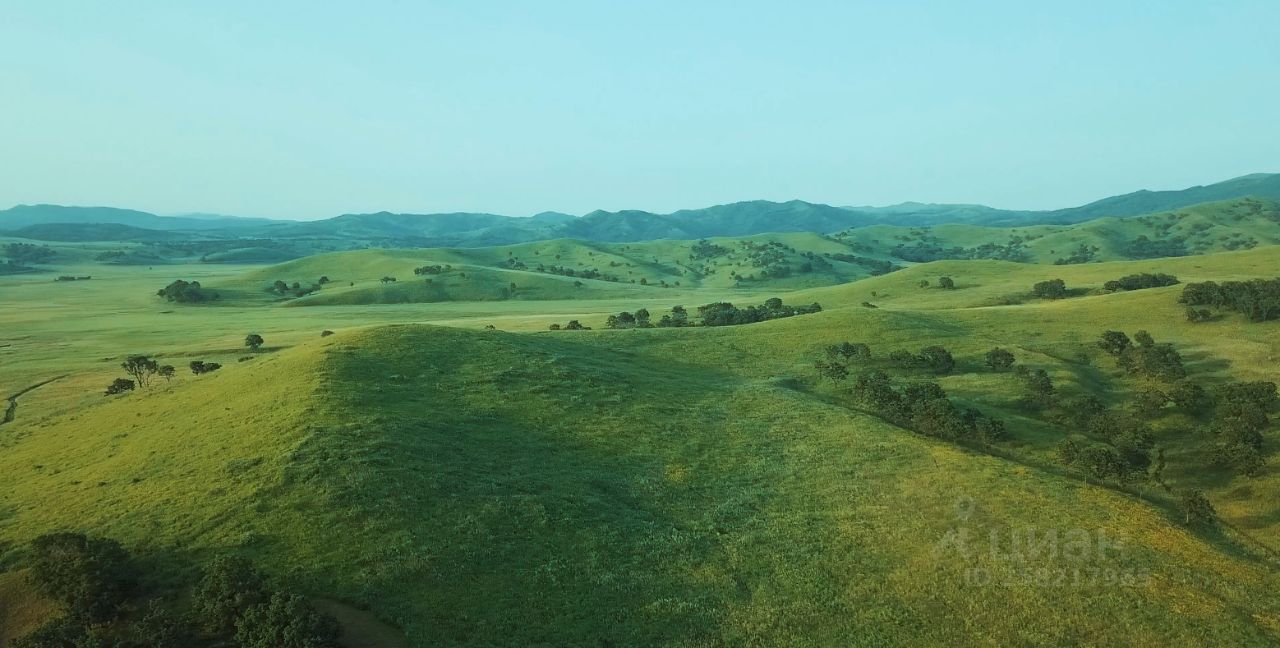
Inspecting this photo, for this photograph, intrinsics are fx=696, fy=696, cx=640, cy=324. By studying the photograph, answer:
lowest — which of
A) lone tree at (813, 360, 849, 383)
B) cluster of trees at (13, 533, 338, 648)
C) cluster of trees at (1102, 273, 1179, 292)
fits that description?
lone tree at (813, 360, 849, 383)

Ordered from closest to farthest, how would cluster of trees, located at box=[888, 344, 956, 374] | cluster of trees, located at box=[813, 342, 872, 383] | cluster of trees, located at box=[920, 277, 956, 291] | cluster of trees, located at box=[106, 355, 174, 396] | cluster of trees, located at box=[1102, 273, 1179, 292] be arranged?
cluster of trees, located at box=[106, 355, 174, 396]
cluster of trees, located at box=[888, 344, 956, 374]
cluster of trees, located at box=[813, 342, 872, 383]
cluster of trees, located at box=[1102, 273, 1179, 292]
cluster of trees, located at box=[920, 277, 956, 291]

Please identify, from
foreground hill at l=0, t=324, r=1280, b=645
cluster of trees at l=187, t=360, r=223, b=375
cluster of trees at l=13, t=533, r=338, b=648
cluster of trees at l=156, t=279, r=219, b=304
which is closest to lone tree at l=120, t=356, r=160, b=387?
cluster of trees at l=187, t=360, r=223, b=375

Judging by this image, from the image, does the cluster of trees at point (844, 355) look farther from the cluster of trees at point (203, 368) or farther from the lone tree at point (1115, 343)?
the cluster of trees at point (203, 368)

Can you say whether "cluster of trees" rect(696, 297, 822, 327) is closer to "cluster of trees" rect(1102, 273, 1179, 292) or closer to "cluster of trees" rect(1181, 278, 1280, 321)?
"cluster of trees" rect(1181, 278, 1280, 321)

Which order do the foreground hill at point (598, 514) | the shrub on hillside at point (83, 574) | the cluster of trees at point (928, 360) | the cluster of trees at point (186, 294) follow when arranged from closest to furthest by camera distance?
the shrub on hillside at point (83, 574)
the foreground hill at point (598, 514)
the cluster of trees at point (928, 360)
the cluster of trees at point (186, 294)

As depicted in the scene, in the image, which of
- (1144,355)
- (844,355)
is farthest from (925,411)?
(1144,355)

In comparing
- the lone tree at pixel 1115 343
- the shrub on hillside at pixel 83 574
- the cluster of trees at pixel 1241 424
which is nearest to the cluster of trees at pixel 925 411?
the cluster of trees at pixel 1241 424
